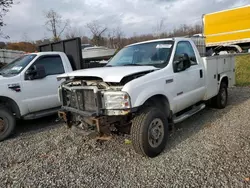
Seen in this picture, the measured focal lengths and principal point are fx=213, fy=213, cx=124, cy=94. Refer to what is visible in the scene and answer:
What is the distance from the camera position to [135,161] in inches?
135

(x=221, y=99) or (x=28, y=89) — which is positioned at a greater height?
(x=28, y=89)

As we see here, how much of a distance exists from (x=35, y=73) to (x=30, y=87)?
355 millimetres

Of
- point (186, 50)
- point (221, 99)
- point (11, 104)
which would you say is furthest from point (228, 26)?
point (11, 104)

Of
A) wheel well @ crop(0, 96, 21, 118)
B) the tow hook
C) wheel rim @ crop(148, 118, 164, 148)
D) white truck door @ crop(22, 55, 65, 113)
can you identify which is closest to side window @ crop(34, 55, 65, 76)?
white truck door @ crop(22, 55, 65, 113)

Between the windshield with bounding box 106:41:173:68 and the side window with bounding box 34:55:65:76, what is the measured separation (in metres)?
1.82

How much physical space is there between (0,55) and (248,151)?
2212 cm

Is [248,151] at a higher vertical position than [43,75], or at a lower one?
lower

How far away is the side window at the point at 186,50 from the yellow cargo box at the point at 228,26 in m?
12.9

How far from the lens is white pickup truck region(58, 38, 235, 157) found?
318 cm

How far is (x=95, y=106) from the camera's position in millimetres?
3342

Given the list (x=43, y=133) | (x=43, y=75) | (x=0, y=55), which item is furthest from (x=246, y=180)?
(x=0, y=55)

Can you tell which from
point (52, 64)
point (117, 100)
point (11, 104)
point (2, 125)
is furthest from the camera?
point (52, 64)

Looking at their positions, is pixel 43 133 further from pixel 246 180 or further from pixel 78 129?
pixel 246 180

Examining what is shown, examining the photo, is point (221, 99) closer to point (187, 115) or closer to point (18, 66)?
point (187, 115)
